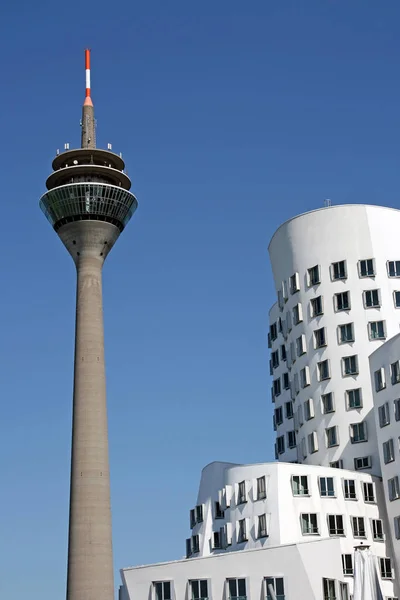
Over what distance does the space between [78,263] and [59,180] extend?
815 cm

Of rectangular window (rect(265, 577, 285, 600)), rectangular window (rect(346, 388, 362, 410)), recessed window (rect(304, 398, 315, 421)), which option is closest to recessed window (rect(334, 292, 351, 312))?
rectangular window (rect(346, 388, 362, 410))

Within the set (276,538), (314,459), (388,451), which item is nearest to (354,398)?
(314,459)

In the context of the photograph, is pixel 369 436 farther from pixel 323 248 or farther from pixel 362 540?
pixel 323 248

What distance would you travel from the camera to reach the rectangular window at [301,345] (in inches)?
2566

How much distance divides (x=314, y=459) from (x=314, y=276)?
40.5 feet

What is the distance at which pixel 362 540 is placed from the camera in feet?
184

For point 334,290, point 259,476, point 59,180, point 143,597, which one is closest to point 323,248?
point 334,290

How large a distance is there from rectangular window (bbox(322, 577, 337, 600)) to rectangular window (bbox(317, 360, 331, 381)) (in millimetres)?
16560

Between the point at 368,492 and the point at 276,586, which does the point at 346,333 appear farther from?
the point at 276,586

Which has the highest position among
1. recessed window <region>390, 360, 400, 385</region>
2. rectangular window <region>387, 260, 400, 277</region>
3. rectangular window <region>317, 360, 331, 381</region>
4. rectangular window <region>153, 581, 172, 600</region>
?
rectangular window <region>387, 260, 400, 277</region>

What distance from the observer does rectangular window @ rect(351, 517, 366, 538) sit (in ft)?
184

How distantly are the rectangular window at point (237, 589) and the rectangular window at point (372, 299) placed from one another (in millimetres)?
21054

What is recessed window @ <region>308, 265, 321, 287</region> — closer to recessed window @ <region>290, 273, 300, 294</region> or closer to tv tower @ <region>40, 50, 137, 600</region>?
recessed window @ <region>290, 273, 300, 294</region>

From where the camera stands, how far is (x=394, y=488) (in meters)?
55.3
